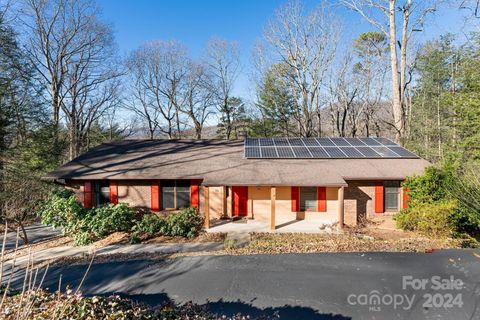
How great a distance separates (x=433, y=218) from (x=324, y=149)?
6.17 meters

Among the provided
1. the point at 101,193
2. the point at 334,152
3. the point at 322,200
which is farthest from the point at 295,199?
the point at 101,193

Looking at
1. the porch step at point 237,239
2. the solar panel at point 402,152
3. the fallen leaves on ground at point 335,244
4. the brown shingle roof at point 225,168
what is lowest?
the porch step at point 237,239

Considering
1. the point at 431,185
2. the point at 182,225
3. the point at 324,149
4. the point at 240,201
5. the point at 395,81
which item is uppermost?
the point at 395,81

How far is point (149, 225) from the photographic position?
10836 mm

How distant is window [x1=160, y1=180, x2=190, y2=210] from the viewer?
12.6m

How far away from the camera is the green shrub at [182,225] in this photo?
421 inches

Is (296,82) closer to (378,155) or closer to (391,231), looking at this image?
(378,155)

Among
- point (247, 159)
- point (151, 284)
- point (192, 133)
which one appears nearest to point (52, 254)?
point (151, 284)

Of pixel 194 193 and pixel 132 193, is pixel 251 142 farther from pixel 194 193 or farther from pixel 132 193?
pixel 132 193

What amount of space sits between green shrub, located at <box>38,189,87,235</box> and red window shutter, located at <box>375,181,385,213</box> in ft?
44.4

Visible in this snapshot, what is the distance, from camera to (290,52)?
23.5m

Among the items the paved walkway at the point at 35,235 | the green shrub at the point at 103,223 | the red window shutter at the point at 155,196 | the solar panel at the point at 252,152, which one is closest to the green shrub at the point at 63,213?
the green shrub at the point at 103,223

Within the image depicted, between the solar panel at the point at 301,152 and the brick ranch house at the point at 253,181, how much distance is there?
5 centimetres

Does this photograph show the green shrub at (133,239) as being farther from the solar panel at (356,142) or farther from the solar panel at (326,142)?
the solar panel at (356,142)
